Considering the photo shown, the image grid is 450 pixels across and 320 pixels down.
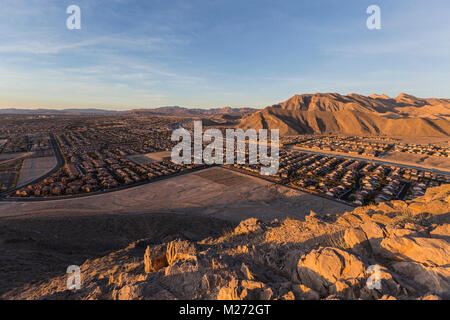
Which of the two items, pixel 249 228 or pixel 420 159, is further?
pixel 420 159

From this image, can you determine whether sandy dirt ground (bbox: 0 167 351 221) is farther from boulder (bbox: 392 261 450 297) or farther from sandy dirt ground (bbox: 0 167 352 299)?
boulder (bbox: 392 261 450 297)

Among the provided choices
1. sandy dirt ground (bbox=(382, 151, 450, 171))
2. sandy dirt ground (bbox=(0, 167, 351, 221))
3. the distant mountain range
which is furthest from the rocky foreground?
the distant mountain range

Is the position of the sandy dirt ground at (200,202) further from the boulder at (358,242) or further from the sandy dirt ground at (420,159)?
the sandy dirt ground at (420,159)

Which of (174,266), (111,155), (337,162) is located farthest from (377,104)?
(174,266)

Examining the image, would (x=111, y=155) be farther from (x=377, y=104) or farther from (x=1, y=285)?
(x=377, y=104)

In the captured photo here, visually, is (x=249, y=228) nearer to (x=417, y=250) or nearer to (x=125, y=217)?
(x=417, y=250)

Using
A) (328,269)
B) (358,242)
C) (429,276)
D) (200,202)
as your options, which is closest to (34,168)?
(200,202)

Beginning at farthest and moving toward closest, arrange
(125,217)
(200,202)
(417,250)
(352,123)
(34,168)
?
(352,123) < (34,168) < (200,202) < (125,217) < (417,250)
